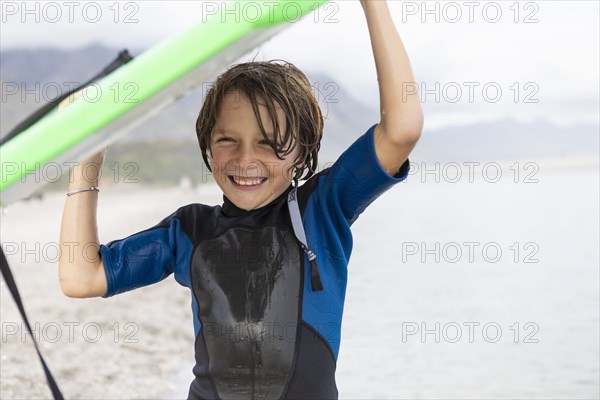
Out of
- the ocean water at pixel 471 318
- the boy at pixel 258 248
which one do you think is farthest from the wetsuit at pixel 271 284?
the ocean water at pixel 471 318

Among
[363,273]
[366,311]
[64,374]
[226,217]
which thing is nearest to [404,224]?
[363,273]

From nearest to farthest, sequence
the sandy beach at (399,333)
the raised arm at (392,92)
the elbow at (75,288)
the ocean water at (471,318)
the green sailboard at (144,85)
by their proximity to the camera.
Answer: the green sailboard at (144,85)
the raised arm at (392,92)
the elbow at (75,288)
the sandy beach at (399,333)
the ocean water at (471,318)

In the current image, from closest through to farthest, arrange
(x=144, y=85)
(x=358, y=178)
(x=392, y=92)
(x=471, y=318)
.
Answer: (x=144, y=85) → (x=392, y=92) → (x=358, y=178) → (x=471, y=318)

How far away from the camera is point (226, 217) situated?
1824 mm

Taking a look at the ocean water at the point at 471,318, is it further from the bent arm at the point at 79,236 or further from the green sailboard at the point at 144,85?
the green sailboard at the point at 144,85

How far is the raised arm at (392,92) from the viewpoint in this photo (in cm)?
150

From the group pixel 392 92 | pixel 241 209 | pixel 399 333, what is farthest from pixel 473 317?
pixel 392 92

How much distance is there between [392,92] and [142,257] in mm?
636

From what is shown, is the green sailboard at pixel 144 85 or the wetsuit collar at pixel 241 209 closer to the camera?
the green sailboard at pixel 144 85

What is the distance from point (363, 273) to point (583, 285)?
2.04 metres

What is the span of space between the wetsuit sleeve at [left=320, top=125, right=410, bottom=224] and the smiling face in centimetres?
Result: 12

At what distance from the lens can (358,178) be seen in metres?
1.65

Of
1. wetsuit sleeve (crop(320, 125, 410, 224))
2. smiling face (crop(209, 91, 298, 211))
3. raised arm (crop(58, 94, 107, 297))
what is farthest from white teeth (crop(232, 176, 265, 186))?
raised arm (crop(58, 94, 107, 297))

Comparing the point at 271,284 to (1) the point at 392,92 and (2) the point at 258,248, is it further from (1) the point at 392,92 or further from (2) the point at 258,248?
(1) the point at 392,92
